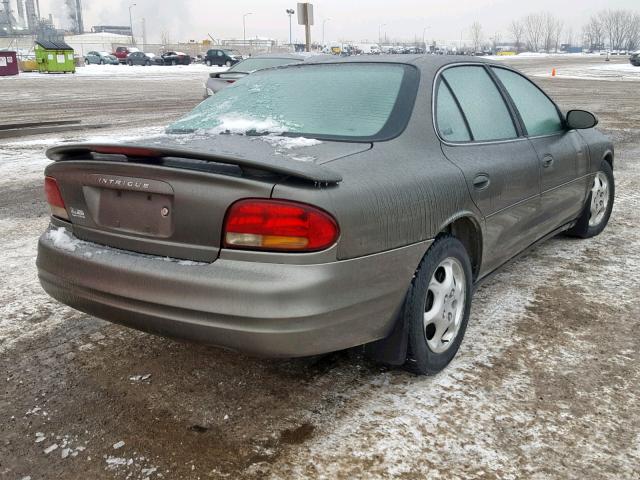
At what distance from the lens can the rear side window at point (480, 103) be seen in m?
3.46

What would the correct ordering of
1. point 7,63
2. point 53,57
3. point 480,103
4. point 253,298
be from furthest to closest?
point 53,57 < point 7,63 < point 480,103 < point 253,298

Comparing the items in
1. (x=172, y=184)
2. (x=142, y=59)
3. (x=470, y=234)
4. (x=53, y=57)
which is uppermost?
(x=142, y=59)

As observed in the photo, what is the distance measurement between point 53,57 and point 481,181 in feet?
140

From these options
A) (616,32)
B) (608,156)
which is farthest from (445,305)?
(616,32)

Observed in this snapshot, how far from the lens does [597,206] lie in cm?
524

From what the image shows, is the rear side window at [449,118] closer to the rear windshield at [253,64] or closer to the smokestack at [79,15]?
the rear windshield at [253,64]

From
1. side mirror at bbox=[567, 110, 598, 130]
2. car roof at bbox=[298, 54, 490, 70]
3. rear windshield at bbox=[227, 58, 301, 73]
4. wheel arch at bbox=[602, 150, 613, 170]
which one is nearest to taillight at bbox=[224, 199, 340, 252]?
car roof at bbox=[298, 54, 490, 70]

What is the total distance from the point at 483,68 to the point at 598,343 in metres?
1.76

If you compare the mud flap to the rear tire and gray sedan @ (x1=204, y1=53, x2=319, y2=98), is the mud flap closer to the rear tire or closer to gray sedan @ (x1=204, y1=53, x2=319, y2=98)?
the rear tire

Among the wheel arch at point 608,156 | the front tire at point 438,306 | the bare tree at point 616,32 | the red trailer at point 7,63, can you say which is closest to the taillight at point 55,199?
the front tire at point 438,306

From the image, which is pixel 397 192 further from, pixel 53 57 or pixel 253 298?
pixel 53 57

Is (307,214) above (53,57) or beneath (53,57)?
beneath

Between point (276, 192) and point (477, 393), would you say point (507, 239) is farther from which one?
point (276, 192)

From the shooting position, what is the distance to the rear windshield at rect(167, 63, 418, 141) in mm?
3002
